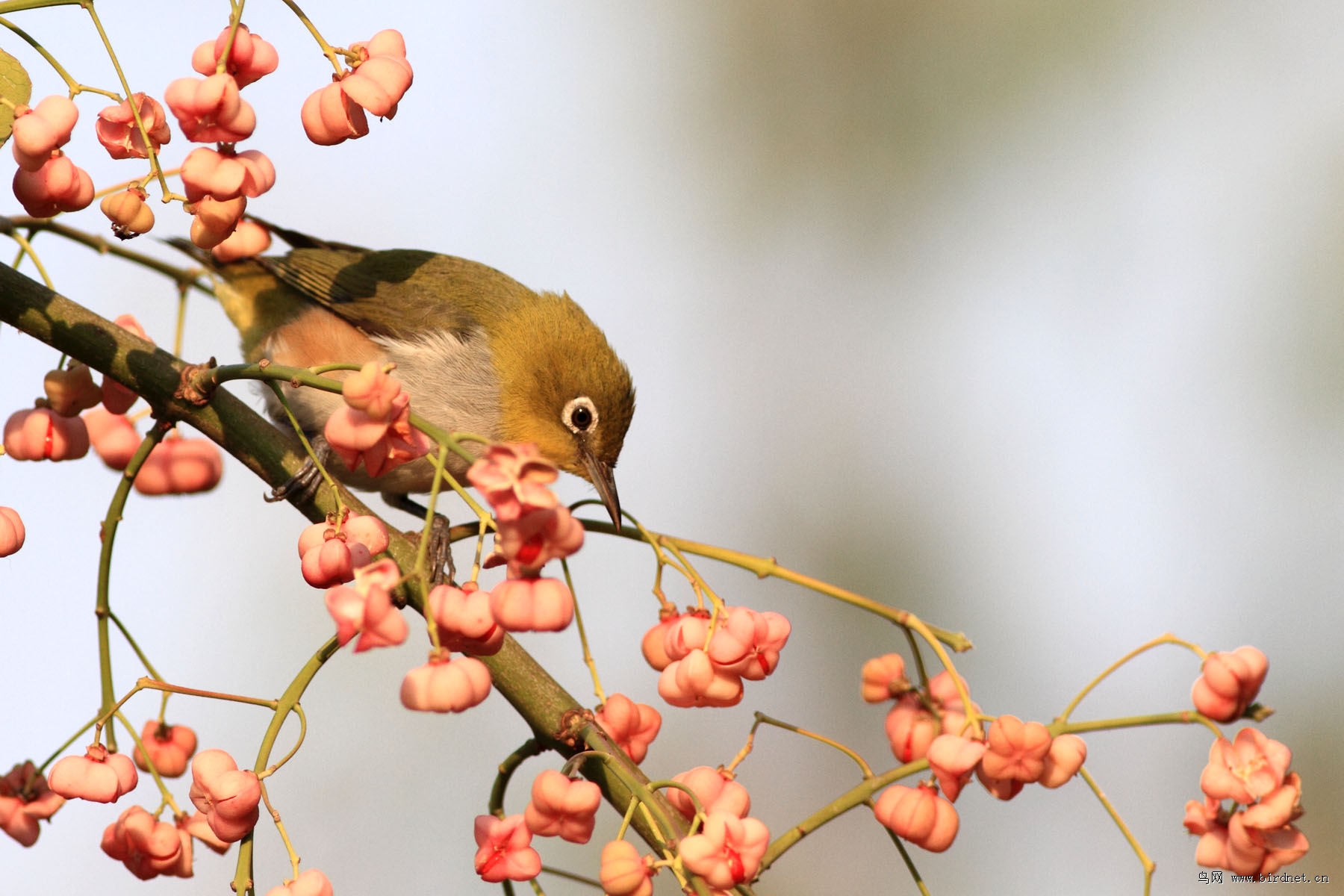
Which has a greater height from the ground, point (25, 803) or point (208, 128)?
point (208, 128)

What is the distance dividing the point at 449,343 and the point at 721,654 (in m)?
3.81

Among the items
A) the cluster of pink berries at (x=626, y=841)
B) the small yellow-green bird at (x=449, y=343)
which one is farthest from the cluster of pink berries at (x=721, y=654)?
the small yellow-green bird at (x=449, y=343)

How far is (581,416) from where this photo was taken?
5.80 m

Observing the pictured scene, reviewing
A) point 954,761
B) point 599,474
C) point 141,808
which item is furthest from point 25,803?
point 599,474

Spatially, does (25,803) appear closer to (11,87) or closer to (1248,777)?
(11,87)

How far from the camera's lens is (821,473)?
34.4ft

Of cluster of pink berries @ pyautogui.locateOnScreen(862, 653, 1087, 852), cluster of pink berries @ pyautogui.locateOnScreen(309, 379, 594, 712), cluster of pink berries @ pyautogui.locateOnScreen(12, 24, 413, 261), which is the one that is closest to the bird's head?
cluster of pink berries @ pyautogui.locateOnScreen(862, 653, 1087, 852)

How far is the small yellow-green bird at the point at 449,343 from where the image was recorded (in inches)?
229

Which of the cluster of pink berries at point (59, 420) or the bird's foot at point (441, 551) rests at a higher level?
the cluster of pink berries at point (59, 420)

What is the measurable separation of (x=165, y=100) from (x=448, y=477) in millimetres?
1002

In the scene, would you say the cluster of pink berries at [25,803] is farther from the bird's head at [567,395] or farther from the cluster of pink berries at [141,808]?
the bird's head at [567,395]

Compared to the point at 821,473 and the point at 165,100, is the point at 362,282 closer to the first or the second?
the point at 165,100

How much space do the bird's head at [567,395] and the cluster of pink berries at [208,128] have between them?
11.0ft

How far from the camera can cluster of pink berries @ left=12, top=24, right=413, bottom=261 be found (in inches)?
88.6
